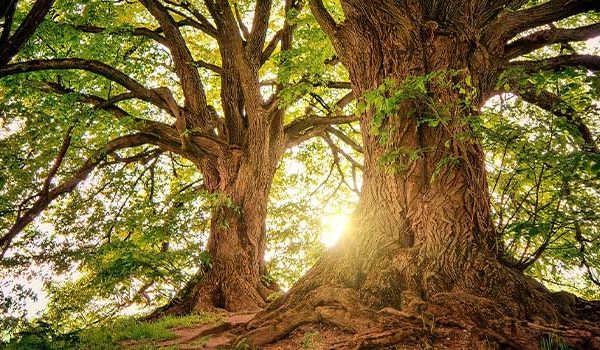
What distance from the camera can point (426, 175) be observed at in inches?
152

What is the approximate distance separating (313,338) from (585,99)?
287 cm

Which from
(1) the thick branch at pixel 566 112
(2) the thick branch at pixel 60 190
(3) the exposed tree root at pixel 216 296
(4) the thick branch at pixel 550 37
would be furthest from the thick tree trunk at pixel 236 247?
(1) the thick branch at pixel 566 112

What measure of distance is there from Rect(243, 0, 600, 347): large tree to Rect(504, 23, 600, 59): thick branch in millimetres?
14

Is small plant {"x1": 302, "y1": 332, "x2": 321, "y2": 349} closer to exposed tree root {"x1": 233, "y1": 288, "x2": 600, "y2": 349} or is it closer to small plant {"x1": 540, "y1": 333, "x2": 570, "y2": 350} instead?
exposed tree root {"x1": 233, "y1": 288, "x2": 600, "y2": 349}

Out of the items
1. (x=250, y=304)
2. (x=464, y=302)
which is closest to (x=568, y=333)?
(x=464, y=302)

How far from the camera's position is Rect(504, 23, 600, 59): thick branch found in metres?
4.67

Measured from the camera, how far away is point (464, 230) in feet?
11.6

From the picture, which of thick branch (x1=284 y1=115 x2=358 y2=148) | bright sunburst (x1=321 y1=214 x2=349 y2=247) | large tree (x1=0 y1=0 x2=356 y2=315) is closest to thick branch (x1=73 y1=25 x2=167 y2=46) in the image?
large tree (x1=0 y1=0 x2=356 y2=315)

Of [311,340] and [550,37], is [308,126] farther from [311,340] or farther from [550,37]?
[311,340]

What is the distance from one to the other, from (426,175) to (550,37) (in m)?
2.66

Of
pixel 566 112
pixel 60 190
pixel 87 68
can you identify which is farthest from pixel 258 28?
pixel 566 112

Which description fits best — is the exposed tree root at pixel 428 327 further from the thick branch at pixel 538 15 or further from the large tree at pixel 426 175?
the thick branch at pixel 538 15

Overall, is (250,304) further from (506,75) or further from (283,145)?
(506,75)

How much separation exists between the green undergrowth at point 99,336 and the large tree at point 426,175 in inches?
58.8
